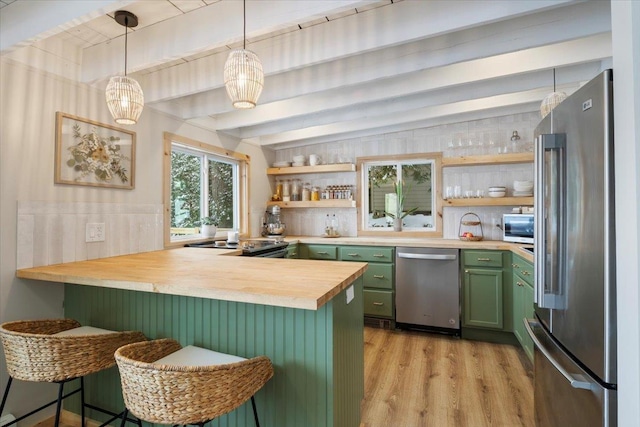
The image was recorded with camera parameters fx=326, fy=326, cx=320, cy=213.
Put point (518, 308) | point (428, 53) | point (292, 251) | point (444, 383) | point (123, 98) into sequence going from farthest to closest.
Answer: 1. point (292, 251)
2. point (518, 308)
3. point (444, 383)
4. point (428, 53)
5. point (123, 98)

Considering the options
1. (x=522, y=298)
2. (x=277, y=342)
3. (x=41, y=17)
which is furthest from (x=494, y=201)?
(x=41, y=17)

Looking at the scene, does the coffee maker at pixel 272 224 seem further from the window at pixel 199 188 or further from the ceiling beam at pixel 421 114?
the ceiling beam at pixel 421 114

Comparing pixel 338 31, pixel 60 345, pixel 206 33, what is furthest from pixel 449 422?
pixel 206 33

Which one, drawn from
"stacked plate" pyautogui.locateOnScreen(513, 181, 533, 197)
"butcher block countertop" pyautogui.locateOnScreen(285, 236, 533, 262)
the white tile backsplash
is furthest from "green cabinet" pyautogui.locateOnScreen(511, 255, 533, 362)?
the white tile backsplash

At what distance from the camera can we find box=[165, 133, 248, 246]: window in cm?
312

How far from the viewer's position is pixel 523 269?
8.94 ft

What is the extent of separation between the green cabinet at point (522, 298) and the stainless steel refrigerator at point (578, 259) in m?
1.02

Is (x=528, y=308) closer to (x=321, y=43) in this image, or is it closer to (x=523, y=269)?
(x=523, y=269)

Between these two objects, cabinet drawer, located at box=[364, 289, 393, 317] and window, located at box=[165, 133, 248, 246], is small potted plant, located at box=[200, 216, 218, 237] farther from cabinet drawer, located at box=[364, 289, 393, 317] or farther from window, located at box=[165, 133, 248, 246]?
cabinet drawer, located at box=[364, 289, 393, 317]

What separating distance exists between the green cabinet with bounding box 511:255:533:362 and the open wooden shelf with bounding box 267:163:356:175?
2.16m

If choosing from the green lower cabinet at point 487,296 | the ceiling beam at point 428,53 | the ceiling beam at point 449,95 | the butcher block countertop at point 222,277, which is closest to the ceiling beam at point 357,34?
the ceiling beam at point 428,53

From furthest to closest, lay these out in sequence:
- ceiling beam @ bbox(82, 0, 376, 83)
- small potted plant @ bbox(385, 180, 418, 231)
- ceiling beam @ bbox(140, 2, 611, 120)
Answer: small potted plant @ bbox(385, 180, 418, 231) → ceiling beam @ bbox(140, 2, 611, 120) → ceiling beam @ bbox(82, 0, 376, 83)

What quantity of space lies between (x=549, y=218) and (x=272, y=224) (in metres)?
3.37

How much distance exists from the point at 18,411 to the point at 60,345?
3.29 ft
